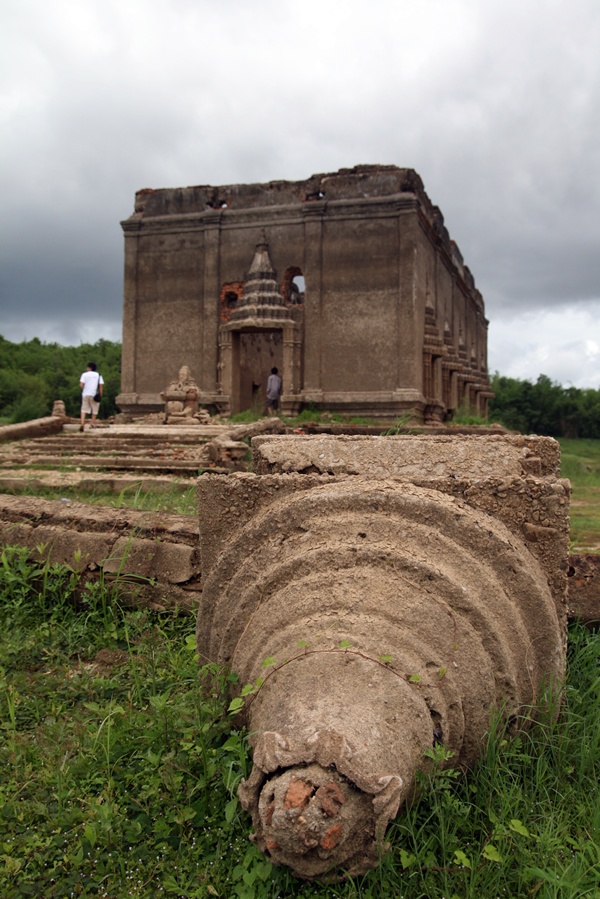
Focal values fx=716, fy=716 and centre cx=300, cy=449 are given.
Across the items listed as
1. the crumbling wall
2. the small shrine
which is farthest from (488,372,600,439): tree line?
the crumbling wall

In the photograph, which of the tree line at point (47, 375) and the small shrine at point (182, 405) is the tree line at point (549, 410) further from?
the small shrine at point (182, 405)

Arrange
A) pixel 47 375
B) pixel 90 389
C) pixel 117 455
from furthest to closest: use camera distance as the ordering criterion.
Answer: pixel 47 375, pixel 90 389, pixel 117 455

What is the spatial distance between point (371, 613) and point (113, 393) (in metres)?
31.7

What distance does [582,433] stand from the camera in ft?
116

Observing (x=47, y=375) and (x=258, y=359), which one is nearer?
(x=258, y=359)

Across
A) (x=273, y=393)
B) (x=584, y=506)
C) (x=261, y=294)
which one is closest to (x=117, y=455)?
(x=584, y=506)

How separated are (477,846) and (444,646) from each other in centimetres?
56

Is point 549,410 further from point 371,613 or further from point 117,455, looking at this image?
point 371,613

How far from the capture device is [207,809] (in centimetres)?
225

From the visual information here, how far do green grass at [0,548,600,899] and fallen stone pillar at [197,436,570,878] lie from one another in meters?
0.13

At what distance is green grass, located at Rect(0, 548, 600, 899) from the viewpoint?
6.33 feet

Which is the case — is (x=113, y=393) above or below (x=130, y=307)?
A: below

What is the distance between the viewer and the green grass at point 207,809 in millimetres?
1929

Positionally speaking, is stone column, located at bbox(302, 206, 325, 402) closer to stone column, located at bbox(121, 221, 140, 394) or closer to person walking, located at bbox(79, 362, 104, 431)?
stone column, located at bbox(121, 221, 140, 394)
